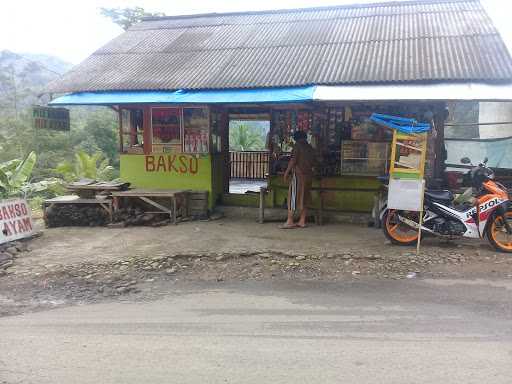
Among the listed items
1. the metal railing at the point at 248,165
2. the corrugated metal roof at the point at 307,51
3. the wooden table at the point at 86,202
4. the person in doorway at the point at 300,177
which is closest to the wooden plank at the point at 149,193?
the wooden table at the point at 86,202

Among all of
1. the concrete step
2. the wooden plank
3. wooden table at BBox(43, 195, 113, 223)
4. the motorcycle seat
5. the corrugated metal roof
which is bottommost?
the concrete step

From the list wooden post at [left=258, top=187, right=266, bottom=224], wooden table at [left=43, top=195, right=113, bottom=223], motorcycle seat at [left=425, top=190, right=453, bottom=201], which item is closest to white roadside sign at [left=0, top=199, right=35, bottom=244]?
wooden table at [left=43, top=195, right=113, bottom=223]

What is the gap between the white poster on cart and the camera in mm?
6363

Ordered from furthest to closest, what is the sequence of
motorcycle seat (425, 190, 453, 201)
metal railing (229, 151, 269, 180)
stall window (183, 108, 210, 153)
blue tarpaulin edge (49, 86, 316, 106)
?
1. metal railing (229, 151, 269, 180)
2. stall window (183, 108, 210, 153)
3. blue tarpaulin edge (49, 86, 316, 106)
4. motorcycle seat (425, 190, 453, 201)

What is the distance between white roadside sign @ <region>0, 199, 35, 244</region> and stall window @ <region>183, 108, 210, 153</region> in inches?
128

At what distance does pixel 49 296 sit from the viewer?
17.6 feet

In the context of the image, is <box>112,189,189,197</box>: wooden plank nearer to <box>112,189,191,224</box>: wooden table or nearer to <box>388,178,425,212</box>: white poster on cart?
<box>112,189,191,224</box>: wooden table

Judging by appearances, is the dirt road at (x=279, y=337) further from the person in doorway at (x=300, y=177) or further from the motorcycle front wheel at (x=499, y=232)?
the person in doorway at (x=300, y=177)

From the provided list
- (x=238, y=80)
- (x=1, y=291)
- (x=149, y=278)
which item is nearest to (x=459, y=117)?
(x=238, y=80)

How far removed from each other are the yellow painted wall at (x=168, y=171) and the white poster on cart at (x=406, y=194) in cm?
399

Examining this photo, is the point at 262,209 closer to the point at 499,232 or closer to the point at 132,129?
the point at 132,129

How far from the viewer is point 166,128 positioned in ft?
30.7

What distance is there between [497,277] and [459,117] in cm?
1562

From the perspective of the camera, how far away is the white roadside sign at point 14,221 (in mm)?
7480
